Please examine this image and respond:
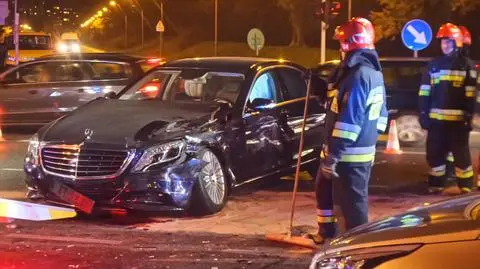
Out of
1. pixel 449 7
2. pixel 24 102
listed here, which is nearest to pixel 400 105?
pixel 24 102

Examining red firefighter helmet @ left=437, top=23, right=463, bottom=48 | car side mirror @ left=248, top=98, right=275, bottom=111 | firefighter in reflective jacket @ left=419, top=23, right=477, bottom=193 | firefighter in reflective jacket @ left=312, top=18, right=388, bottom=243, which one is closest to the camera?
firefighter in reflective jacket @ left=312, top=18, right=388, bottom=243

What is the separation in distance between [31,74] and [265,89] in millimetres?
7541

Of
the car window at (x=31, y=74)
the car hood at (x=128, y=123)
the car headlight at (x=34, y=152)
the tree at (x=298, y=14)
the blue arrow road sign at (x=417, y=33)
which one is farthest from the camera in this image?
the tree at (x=298, y=14)

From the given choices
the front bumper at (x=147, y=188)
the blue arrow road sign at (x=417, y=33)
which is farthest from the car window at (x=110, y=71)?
the front bumper at (x=147, y=188)

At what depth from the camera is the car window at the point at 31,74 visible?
567 inches

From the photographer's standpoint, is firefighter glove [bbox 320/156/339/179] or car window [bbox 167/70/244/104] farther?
car window [bbox 167/70/244/104]

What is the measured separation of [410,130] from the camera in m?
13.3

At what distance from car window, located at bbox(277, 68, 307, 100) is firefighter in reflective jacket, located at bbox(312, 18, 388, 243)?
2.92 meters

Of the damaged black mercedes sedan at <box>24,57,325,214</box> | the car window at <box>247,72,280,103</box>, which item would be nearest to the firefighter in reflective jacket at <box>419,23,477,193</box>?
the damaged black mercedes sedan at <box>24,57,325,214</box>

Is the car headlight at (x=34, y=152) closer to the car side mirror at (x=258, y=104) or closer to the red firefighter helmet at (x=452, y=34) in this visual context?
the car side mirror at (x=258, y=104)

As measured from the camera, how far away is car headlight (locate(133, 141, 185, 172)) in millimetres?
6879

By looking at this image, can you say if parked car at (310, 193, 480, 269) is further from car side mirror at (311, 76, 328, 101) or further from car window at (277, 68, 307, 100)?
car window at (277, 68, 307, 100)

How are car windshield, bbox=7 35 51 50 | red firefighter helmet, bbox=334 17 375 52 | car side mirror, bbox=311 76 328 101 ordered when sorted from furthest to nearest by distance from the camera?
car windshield, bbox=7 35 51 50 → car side mirror, bbox=311 76 328 101 → red firefighter helmet, bbox=334 17 375 52

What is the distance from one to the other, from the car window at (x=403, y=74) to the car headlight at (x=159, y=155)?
7025 millimetres
